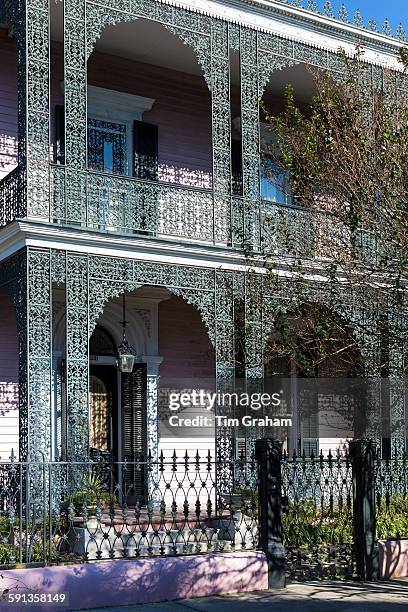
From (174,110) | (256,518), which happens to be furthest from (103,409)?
(256,518)

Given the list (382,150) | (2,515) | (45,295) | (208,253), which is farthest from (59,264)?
(382,150)

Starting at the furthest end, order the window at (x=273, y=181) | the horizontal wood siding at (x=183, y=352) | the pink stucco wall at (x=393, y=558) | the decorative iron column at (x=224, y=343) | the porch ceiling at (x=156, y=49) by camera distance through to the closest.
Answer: the horizontal wood siding at (x=183, y=352), the window at (x=273, y=181), the porch ceiling at (x=156, y=49), the decorative iron column at (x=224, y=343), the pink stucco wall at (x=393, y=558)

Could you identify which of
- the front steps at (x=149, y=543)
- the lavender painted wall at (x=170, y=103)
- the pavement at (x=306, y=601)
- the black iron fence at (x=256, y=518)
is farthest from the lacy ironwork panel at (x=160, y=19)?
the pavement at (x=306, y=601)

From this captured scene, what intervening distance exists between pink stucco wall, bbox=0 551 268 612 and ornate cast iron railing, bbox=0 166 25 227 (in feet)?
16.4

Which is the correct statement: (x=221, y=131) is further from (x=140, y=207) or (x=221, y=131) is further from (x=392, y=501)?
(x=392, y=501)

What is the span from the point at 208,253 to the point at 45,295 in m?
2.65

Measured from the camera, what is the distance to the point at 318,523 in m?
10.9

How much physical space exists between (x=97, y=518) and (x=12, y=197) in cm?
493

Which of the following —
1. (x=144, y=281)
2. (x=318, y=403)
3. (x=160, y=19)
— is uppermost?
(x=160, y=19)

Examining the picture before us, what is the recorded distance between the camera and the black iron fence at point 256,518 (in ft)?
30.5

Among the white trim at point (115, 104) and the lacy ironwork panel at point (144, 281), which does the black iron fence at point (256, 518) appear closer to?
the lacy ironwork panel at point (144, 281)

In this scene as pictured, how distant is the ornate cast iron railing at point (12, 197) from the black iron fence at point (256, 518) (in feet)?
10.9

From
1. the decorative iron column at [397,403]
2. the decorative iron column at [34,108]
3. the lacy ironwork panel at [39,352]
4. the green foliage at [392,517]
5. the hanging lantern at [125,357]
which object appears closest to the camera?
the green foliage at [392,517]

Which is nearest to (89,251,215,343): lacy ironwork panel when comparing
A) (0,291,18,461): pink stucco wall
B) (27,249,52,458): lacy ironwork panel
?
(27,249,52,458): lacy ironwork panel
